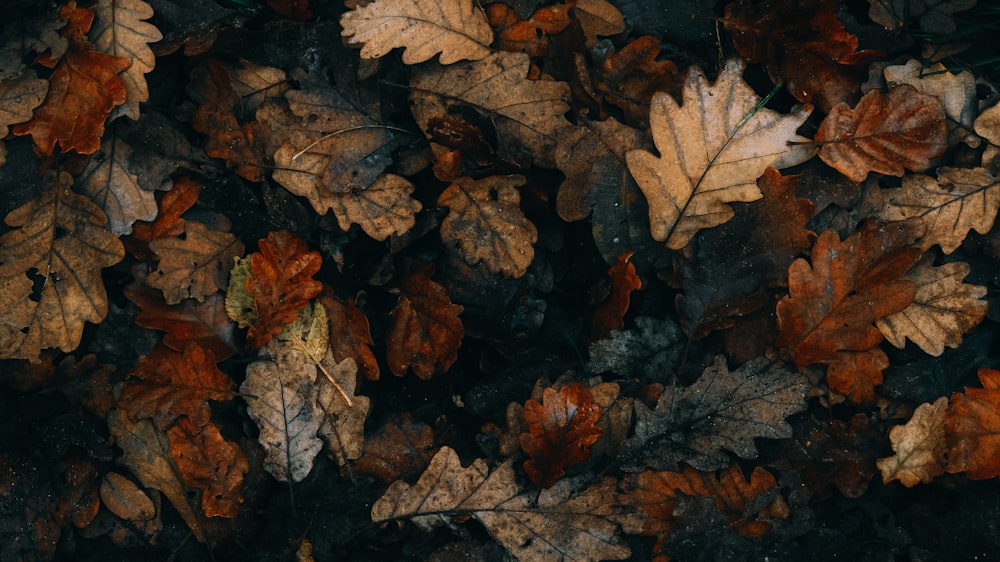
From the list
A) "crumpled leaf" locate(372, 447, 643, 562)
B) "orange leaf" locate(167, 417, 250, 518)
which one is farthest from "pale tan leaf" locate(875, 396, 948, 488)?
"orange leaf" locate(167, 417, 250, 518)

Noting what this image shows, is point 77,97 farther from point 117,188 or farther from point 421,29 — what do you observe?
point 421,29

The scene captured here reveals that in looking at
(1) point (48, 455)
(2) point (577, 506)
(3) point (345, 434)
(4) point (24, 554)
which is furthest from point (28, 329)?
(2) point (577, 506)

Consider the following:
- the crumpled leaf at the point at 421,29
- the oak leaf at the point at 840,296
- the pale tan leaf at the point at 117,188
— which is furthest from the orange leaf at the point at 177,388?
the oak leaf at the point at 840,296

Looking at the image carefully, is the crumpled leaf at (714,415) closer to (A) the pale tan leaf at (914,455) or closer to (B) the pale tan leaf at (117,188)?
(A) the pale tan leaf at (914,455)

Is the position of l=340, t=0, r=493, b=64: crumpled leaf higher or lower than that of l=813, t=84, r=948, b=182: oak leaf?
higher

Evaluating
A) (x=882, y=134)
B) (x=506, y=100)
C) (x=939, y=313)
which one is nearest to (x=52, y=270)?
(x=506, y=100)

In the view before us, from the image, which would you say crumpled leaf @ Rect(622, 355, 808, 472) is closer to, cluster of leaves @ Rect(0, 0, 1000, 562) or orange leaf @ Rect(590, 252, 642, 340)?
cluster of leaves @ Rect(0, 0, 1000, 562)
